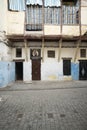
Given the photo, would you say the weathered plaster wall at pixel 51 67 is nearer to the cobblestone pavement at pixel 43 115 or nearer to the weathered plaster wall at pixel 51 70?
the weathered plaster wall at pixel 51 70

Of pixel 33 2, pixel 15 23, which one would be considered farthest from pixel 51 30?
pixel 15 23

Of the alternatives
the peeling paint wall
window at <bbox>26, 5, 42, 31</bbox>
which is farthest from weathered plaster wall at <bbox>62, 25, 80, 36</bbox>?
window at <bbox>26, 5, 42, 31</bbox>

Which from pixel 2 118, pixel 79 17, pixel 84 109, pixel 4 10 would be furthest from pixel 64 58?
pixel 2 118

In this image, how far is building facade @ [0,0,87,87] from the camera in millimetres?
21328

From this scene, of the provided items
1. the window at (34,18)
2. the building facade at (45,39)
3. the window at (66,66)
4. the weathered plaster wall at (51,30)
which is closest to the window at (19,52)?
the building facade at (45,39)

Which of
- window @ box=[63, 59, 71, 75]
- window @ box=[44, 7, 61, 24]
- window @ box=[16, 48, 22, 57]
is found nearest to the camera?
window @ box=[44, 7, 61, 24]

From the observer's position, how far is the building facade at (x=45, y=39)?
21.3 meters

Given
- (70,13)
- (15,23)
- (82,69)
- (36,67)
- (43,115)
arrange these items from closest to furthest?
1. (43,115)
2. (15,23)
3. (70,13)
4. (36,67)
5. (82,69)

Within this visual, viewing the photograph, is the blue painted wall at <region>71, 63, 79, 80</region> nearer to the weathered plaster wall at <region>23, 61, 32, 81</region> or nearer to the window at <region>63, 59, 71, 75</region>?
the window at <region>63, 59, 71, 75</region>

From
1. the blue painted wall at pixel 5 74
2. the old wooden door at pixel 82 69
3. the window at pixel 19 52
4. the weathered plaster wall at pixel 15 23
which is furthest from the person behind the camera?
the old wooden door at pixel 82 69

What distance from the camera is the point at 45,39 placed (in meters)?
22.0

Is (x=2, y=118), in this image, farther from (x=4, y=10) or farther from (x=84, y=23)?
(x=84, y=23)

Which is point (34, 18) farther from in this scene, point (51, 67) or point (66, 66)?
point (66, 66)

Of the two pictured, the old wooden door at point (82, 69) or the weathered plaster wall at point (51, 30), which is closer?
the weathered plaster wall at point (51, 30)
